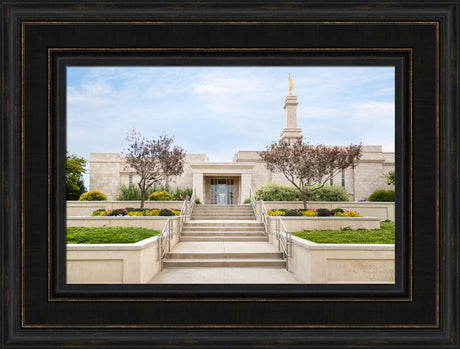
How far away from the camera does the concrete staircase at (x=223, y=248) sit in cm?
718

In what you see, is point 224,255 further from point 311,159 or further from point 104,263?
point 311,159

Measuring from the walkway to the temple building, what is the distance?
933 centimetres

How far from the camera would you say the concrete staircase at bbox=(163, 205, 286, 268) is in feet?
23.6

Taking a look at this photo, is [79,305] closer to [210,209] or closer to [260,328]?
[260,328]

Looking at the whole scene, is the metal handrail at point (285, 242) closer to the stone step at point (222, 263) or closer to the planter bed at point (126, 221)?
the stone step at point (222, 263)

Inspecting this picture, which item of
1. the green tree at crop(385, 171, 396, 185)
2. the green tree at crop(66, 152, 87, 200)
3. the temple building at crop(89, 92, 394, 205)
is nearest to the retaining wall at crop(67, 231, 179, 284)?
the temple building at crop(89, 92, 394, 205)

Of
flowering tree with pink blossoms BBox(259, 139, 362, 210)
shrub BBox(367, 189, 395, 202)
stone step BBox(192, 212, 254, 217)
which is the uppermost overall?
flowering tree with pink blossoms BBox(259, 139, 362, 210)

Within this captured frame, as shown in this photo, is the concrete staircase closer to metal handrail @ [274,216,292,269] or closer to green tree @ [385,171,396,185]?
metal handrail @ [274,216,292,269]

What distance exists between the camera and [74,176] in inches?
860

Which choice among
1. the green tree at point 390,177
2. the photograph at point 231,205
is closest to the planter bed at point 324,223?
the photograph at point 231,205

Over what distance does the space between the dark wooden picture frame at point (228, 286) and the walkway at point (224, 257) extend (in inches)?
131

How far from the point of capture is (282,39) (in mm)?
3020

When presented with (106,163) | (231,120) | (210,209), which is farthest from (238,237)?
(231,120)

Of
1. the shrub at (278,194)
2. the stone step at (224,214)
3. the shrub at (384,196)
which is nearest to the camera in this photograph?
the stone step at (224,214)
